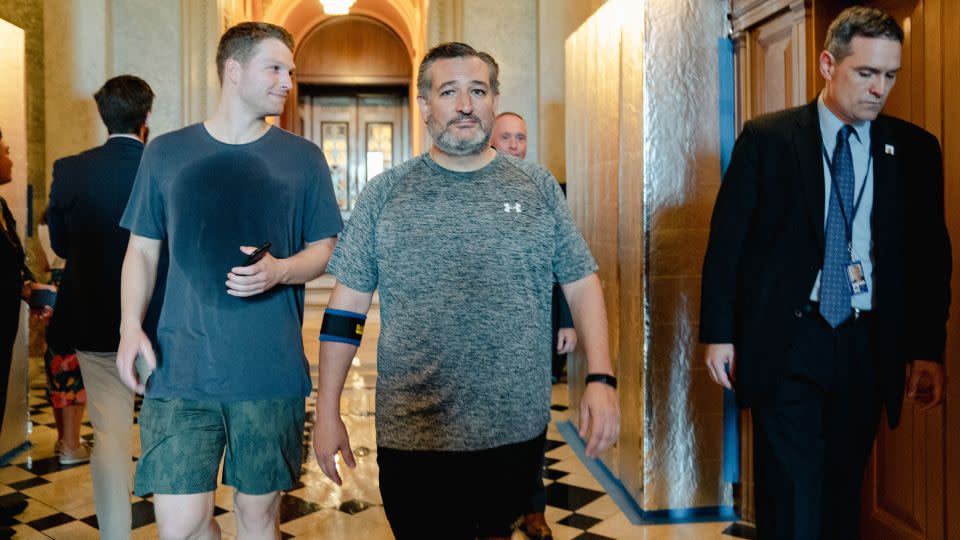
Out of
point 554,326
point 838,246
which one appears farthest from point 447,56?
point 554,326

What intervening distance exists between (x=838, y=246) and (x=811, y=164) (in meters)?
0.25

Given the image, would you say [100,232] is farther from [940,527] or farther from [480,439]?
[940,527]

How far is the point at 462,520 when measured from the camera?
2.08 metres

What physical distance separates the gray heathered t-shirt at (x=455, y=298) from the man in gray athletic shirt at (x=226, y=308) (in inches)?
17.4

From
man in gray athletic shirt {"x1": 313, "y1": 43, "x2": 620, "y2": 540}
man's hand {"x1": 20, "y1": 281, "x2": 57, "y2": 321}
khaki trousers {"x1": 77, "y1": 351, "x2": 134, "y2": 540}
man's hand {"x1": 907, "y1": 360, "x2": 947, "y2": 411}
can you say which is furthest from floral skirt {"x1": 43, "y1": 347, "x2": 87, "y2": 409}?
man's hand {"x1": 907, "y1": 360, "x2": 947, "y2": 411}

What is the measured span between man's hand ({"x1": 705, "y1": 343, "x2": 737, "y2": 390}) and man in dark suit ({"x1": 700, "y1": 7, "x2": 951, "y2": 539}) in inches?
1.9

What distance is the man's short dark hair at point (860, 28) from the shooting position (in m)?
2.50

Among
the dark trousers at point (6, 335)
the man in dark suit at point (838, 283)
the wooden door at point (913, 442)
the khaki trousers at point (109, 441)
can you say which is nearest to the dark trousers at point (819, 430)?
the man in dark suit at point (838, 283)

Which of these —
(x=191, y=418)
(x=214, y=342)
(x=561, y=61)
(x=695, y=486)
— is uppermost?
(x=561, y=61)

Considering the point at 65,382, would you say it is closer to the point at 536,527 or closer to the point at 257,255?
the point at 536,527

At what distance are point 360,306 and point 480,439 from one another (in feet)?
1.37

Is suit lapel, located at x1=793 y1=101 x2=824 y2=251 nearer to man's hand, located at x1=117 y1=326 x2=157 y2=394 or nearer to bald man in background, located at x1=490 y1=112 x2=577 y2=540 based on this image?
bald man in background, located at x1=490 y1=112 x2=577 y2=540

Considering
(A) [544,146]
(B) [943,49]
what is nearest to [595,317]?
(B) [943,49]

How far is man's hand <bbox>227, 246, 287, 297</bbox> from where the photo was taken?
231 cm
